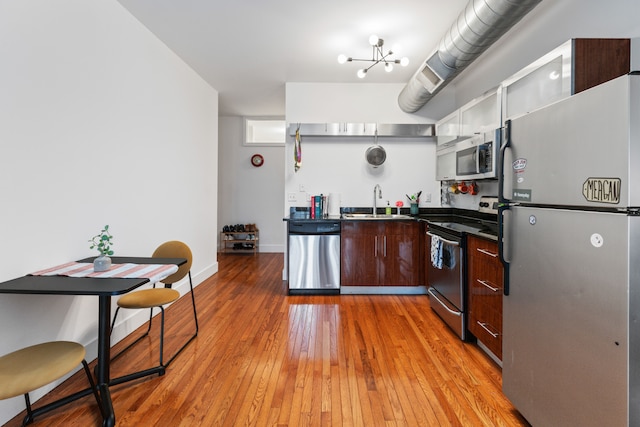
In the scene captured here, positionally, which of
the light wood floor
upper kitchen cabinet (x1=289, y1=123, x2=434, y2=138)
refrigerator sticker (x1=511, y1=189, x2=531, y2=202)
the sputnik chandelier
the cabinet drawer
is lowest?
the light wood floor

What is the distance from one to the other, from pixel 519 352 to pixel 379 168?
3.09 m

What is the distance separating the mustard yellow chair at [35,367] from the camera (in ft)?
4.22

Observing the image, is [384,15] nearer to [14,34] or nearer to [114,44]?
[114,44]

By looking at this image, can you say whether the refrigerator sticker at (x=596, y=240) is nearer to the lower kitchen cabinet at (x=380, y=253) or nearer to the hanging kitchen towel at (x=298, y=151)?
the lower kitchen cabinet at (x=380, y=253)

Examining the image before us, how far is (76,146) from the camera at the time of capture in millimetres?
2143

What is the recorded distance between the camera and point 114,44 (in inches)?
99.0

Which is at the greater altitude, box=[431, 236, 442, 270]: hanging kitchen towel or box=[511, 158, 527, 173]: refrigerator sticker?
box=[511, 158, 527, 173]: refrigerator sticker

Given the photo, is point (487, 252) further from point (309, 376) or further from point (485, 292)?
point (309, 376)

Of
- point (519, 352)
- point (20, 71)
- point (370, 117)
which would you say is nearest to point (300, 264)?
point (370, 117)

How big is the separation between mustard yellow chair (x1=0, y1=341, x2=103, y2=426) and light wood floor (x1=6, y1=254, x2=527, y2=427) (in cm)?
40

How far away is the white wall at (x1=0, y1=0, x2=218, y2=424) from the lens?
1.73 m

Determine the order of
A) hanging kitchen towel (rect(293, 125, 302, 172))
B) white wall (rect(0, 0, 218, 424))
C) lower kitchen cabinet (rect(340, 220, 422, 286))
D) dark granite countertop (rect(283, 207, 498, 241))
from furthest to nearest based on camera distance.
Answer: hanging kitchen towel (rect(293, 125, 302, 172)) → lower kitchen cabinet (rect(340, 220, 422, 286)) → dark granite countertop (rect(283, 207, 498, 241)) → white wall (rect(0, 0, 218, 424))

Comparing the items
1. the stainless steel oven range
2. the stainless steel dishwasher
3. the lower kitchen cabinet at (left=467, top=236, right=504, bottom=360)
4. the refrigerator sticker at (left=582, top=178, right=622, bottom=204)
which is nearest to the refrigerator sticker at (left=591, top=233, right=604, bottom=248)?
the refrigerator sticker at (left=582, top=178, right=622, bottom=204)

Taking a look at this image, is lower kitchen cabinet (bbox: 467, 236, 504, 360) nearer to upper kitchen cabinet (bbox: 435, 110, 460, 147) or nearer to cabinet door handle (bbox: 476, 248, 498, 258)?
cabinet door handle (bbox: 476, 248, 498, 258)
